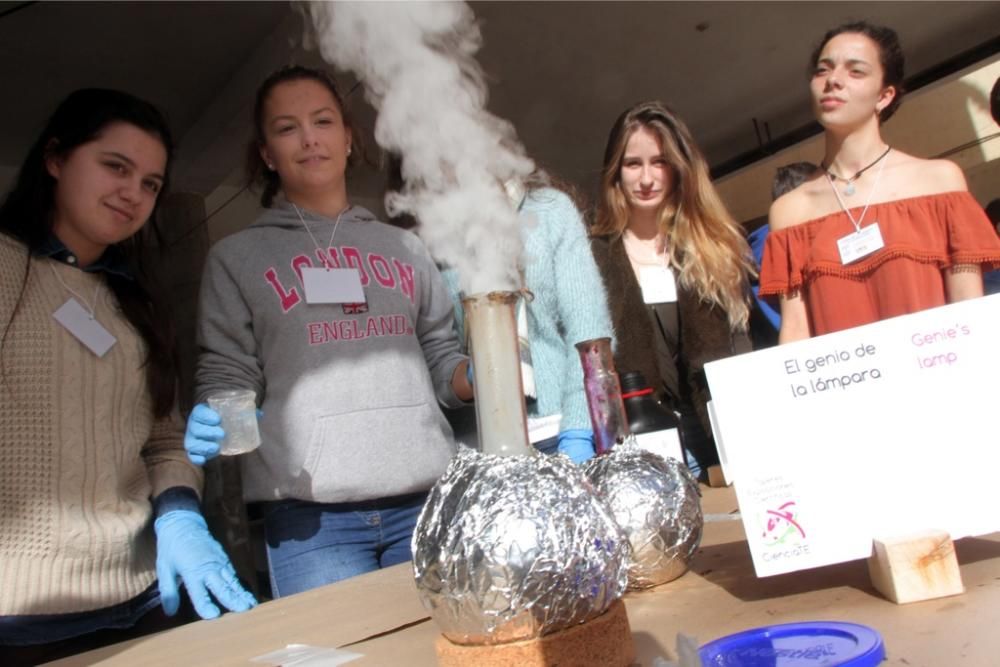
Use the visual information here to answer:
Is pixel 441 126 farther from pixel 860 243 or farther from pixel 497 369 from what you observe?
pixel 860 243

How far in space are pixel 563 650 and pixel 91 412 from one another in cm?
99

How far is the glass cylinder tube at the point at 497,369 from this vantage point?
27.0 inches

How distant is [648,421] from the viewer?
123 centimetres

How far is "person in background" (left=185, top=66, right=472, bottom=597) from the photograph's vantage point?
4.33 feet

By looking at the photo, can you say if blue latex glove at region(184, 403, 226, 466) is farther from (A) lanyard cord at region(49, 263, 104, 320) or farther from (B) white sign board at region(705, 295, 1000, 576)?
(B) white sign board at region(705, 295, 1000, 576)

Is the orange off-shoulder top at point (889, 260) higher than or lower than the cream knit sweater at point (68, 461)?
higher

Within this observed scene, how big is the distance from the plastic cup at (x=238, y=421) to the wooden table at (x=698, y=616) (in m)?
0.26

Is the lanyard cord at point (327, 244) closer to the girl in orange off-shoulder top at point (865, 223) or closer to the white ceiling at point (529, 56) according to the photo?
the girl in orange off-shoulder top at point (865, 223)

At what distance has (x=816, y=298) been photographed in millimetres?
1636

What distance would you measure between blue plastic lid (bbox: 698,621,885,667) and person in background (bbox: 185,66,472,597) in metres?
0.85

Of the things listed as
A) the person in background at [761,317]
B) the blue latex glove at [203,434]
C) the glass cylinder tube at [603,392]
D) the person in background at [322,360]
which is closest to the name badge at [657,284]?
the person in background at [761,317]

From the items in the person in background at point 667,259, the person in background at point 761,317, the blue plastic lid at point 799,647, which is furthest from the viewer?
the person in background at point 761,317

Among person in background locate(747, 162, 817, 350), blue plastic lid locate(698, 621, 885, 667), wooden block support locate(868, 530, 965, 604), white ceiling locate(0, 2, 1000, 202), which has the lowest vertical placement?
blue plastic lid locate(698, 621, 885, 667)

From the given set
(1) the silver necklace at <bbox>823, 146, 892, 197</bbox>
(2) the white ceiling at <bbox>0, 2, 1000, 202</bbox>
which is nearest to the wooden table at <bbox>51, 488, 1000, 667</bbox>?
(1) the silver necklace at <bbox>823, 146, 892, 197</bbox>
